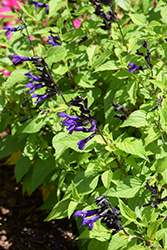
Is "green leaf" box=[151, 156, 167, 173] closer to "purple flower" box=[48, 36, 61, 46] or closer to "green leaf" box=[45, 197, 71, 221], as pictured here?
"green leaf" box=[45, 197, 71, 221]

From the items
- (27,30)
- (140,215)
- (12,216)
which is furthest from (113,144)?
(12,216)

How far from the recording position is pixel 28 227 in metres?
3.26

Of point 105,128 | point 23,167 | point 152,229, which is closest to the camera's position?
point 152,229

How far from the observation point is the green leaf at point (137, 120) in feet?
6.13

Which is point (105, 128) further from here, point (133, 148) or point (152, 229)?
point (152, 229)

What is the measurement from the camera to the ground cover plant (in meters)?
1.67

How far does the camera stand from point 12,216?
3.43 meters

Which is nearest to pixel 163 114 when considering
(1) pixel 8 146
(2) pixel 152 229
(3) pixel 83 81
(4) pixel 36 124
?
Answer: (2) pixel 152 229

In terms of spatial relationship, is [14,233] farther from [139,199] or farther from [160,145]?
[160,145]

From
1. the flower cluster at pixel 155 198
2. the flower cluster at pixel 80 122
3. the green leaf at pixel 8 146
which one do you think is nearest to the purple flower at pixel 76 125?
the flower cluster at pixel 80 122

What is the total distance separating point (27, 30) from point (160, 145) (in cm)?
169

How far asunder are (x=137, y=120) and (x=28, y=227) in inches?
84.0

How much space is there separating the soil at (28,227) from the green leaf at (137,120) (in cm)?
176

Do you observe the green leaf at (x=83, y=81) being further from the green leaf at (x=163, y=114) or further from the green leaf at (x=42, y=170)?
the green leaf at (x=163, y=114)
